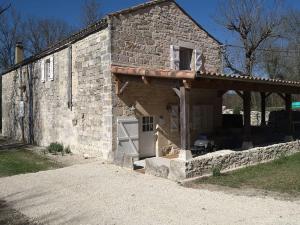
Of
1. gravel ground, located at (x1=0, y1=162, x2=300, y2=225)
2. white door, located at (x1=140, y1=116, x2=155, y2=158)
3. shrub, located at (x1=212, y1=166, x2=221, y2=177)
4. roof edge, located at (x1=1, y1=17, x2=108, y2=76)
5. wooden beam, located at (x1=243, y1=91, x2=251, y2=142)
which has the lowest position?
gravel ground, located at (x1=0, y1=162, x2=300, y2=225)

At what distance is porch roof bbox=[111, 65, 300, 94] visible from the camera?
8602 millimetres

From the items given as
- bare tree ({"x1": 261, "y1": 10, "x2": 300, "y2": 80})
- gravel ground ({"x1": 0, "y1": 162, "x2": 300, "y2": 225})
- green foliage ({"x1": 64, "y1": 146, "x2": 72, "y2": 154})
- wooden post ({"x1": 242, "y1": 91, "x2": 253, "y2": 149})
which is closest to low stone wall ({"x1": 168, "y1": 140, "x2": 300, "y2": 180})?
gravel ground ({"x1": 0, "y1": 162, "x2": 300, "y2": 225})

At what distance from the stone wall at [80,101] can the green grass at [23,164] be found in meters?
1.35

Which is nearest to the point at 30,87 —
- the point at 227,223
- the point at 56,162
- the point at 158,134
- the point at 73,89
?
the point at 73,89

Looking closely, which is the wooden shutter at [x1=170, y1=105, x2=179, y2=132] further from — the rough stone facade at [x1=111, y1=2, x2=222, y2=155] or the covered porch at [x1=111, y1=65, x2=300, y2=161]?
the covered porch at [x1=111, y1=65, x2=300, y2=161]

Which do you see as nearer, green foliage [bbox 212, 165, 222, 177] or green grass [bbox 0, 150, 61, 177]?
green foliage [bbox 212, 165, 222, 177]

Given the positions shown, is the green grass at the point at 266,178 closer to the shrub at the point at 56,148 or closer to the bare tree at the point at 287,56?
the shrub at the point at 56,148

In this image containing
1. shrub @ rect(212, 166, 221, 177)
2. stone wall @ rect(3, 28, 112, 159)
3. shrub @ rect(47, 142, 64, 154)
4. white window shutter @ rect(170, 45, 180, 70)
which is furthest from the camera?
shrub @ rect(47, 142, 64, 154)

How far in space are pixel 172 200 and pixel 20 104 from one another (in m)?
14.1

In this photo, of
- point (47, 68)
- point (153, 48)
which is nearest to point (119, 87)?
point (153, 48)

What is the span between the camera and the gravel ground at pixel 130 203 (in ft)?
18.1

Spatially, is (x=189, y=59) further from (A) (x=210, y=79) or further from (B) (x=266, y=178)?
(B) (x=266, y=178)

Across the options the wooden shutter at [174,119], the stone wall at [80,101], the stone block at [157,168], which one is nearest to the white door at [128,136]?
the stone wall at [80,101]

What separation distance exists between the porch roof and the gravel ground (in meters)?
2.66
